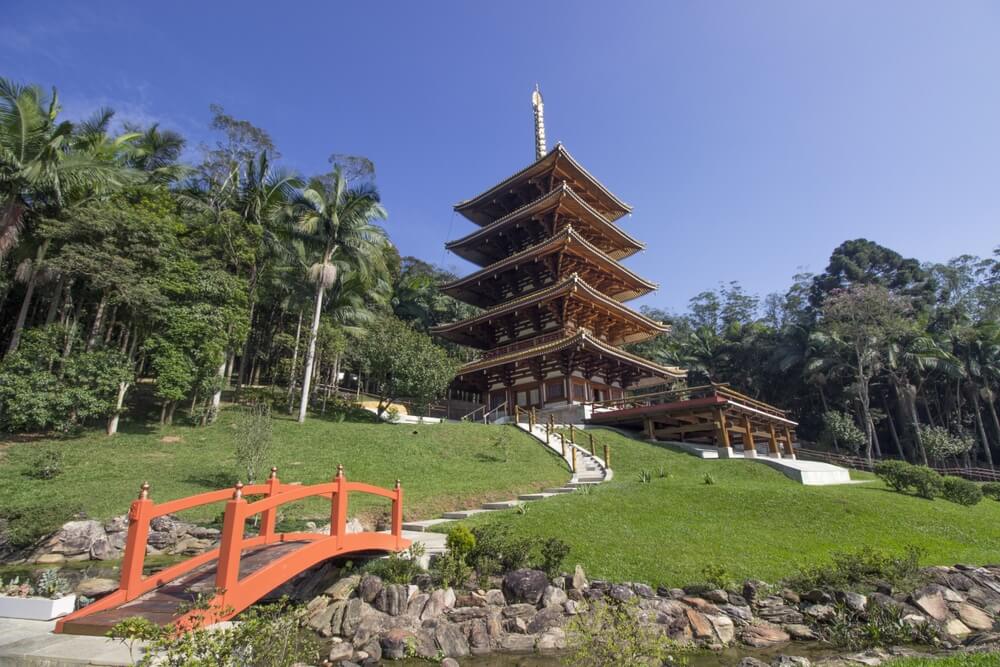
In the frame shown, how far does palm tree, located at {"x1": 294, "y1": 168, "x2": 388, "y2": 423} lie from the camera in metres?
23.4

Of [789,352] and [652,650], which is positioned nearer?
[652,650]

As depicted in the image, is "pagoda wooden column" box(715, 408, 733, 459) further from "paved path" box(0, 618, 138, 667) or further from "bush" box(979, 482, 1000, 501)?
"paved path" box(0, 618, 138, 667)

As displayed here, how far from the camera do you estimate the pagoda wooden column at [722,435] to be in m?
19.1

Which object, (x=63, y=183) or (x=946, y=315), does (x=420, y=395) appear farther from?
(x=946, y=315)

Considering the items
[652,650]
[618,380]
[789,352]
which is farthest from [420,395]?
[789,352]

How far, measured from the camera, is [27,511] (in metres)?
10.9

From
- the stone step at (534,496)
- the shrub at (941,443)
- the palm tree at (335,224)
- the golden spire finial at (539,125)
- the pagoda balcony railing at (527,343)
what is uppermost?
the golden spire finial at (539,125)

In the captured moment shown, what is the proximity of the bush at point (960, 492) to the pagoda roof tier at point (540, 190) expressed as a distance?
936 inches

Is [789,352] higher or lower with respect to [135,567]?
higher

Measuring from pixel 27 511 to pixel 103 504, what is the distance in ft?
4.77

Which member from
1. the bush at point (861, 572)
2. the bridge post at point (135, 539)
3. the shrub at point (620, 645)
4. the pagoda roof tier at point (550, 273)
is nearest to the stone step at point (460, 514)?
the shrub at point (620, 645)

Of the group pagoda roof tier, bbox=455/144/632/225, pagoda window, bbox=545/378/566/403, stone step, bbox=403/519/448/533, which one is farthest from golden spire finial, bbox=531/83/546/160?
stone step, bbox=403/519/448/533

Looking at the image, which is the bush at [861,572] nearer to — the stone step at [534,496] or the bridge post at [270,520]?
the stone step at [534,496]

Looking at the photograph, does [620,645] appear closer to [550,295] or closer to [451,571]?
[451,571]
